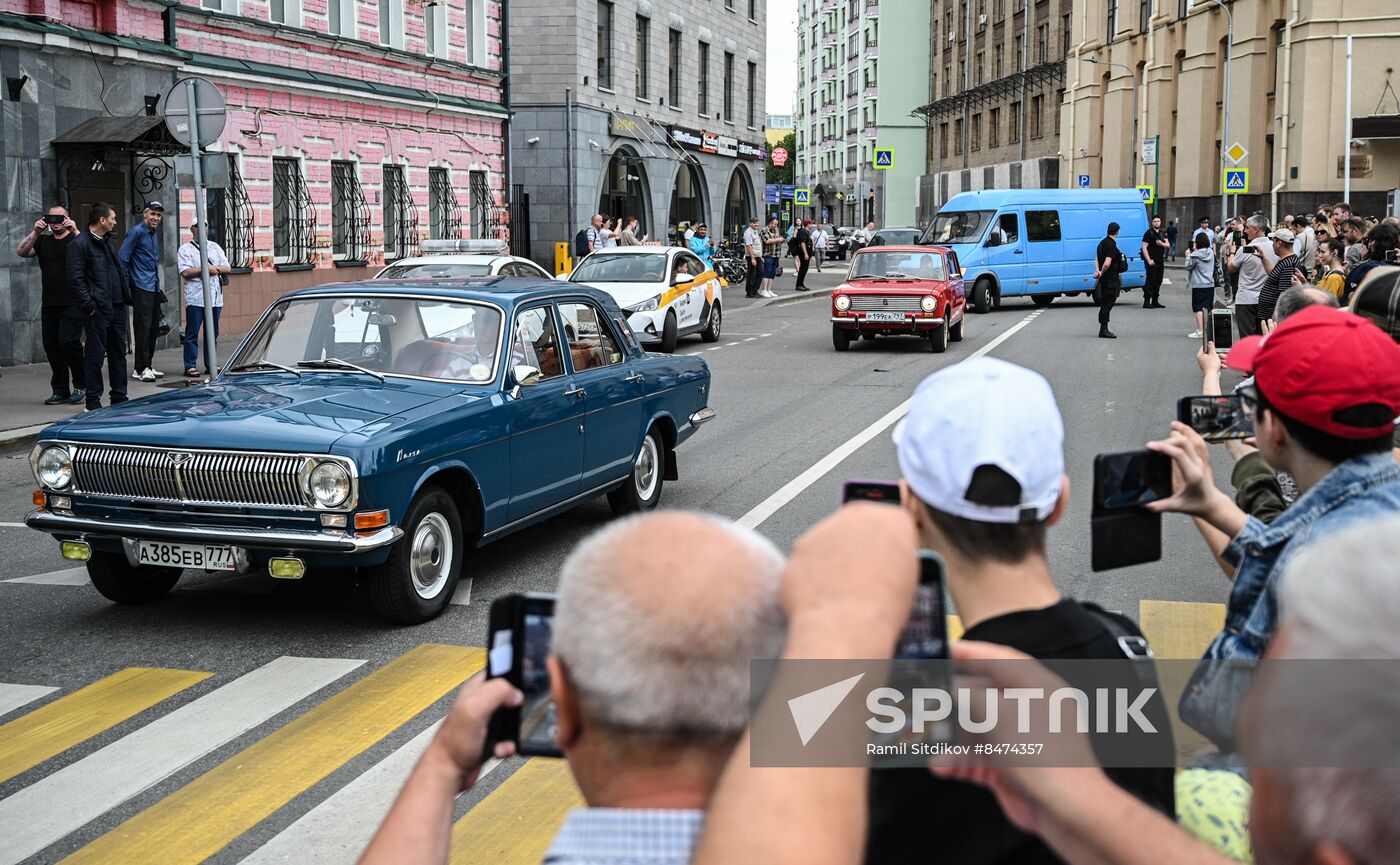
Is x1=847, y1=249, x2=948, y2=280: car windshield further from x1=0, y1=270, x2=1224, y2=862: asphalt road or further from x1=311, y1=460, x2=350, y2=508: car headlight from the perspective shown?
x1=311, y1=460, x2=350, y2=508: car headlight

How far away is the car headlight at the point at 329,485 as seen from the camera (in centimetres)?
653

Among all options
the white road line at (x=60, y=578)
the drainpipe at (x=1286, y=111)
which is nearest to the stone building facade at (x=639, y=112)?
the drainpipe at (x=1286, y=111)

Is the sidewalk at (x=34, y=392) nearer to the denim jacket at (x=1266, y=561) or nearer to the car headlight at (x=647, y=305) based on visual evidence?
→ the car headlight at (x=647, y=305)

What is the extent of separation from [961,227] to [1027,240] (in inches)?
57.2

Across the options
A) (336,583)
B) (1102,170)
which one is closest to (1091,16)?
(1102,170)

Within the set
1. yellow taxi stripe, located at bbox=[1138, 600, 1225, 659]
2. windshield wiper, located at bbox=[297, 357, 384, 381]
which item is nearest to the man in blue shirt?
windshield wiper, located at bbox=[297, 357, 384, 381]

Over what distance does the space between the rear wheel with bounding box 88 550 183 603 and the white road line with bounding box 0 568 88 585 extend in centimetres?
57

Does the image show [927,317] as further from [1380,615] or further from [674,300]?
[1380,615]

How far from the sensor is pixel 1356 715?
1301 mm

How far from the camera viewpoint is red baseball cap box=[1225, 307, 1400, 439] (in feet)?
9.09

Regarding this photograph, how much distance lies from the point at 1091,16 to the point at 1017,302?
33.7m

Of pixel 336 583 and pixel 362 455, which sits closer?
pixel 362 455

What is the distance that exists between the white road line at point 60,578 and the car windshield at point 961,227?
83.3ft

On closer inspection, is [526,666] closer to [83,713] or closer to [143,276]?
Result: [83,713]
